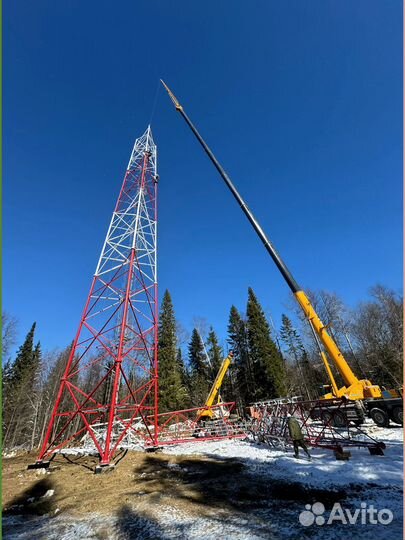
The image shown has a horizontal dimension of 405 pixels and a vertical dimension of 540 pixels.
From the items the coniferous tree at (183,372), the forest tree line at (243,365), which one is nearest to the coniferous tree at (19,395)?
the forest tree line at (243,365)

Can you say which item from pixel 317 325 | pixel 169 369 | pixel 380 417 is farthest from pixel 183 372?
pixel 317 325

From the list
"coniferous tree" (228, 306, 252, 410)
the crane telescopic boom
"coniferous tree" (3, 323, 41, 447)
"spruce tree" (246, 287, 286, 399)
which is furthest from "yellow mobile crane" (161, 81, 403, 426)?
"coniferous tree" (3, 323, 41, 447)

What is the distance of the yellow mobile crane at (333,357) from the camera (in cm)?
951

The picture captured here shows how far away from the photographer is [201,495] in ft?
19.8

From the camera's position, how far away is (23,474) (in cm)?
927

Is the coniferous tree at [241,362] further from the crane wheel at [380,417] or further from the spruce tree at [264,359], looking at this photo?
the crane wheel at [380,417]

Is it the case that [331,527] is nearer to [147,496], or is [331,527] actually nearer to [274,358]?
[147,496]

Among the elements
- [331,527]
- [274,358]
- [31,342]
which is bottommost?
[331,527]

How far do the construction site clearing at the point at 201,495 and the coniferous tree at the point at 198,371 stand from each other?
89.5ft

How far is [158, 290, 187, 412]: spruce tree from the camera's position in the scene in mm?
31484

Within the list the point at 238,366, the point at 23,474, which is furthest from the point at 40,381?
the point at 23,474

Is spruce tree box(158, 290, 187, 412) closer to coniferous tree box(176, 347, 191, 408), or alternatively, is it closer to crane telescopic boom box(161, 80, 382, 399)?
coniferous tree box(176, 347, 191, 408)

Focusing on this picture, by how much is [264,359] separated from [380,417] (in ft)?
59.7

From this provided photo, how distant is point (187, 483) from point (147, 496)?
1251 mm
